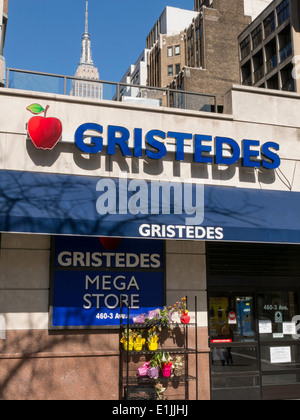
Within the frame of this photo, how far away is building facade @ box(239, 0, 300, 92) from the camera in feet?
133

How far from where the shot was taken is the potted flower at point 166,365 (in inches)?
348

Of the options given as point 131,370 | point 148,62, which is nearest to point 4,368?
point 131,370

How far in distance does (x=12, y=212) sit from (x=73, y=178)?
172 centimetres

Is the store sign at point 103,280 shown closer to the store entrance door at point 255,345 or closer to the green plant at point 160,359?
the green plant at point 160,359

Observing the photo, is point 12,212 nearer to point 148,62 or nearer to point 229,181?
point 229,181

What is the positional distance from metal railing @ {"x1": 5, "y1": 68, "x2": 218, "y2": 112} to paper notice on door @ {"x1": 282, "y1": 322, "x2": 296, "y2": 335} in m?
5.48

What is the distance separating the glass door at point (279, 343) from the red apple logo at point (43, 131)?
5926 mm

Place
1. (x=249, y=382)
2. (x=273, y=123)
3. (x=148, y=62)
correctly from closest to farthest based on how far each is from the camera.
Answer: (x=249, y=382) < (x=273, y=123) < (x=148, y=62)

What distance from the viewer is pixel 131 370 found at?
904 centimetres

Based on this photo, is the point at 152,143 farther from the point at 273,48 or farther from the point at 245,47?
the point at 245,47

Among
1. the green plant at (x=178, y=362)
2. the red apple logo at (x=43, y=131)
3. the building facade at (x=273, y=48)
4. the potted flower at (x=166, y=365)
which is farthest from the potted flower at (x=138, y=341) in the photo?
the building facade at (x=273, y=48)

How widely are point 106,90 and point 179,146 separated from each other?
7.50ft

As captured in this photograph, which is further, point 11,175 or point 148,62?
point 148,62

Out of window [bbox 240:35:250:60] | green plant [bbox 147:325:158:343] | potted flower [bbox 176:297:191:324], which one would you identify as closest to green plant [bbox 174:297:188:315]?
potted flower [bbox 176:297:191:324]
